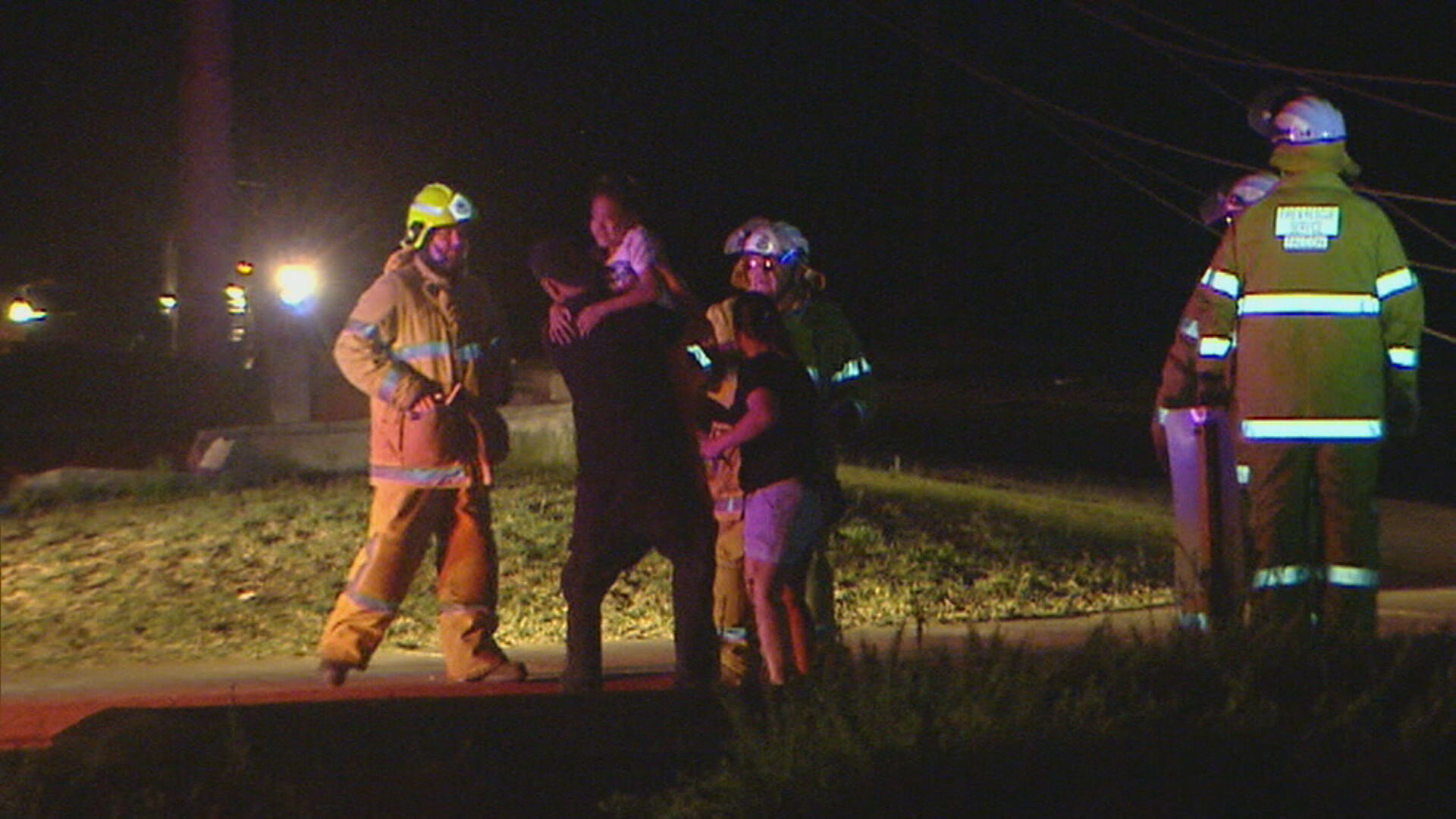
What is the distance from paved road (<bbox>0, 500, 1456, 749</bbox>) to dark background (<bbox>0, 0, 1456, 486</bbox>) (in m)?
13.6

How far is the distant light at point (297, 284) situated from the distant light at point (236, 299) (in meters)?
0.43

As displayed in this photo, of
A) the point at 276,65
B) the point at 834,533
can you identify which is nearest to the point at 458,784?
the point at 834,533

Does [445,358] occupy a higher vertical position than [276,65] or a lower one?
lower

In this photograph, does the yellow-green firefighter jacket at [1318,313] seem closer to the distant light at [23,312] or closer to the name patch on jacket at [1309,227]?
the name patch on jacket at [1309,227]

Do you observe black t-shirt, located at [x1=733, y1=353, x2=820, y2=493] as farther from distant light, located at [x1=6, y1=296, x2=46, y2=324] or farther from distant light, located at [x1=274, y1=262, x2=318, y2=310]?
distant light, located at [x1=6, y1=296, x2=46, y2=324]

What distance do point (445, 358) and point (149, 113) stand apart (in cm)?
3251

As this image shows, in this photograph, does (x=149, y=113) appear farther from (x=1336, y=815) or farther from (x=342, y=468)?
(x=1336, y=815)

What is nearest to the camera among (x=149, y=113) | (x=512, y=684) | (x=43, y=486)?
(x=512, y=684)

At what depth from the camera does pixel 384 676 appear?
9297mm

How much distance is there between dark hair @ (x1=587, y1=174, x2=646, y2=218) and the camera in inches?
313

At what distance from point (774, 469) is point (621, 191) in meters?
1.18

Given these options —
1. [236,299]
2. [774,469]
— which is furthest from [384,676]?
[236,299]

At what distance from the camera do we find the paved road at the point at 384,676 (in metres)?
8.43

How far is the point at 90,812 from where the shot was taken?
220 inches
